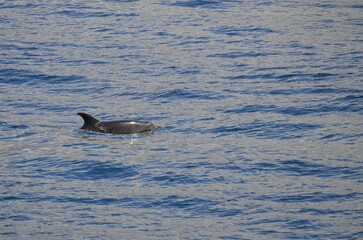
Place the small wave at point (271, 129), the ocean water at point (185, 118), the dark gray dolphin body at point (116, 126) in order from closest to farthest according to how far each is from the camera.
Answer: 1. the ocean water at point (185, 118)
2. the small wave at point (271, 129)
3. the dark gray dolphin body at point (116, 126)

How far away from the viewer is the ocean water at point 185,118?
58.3 ft

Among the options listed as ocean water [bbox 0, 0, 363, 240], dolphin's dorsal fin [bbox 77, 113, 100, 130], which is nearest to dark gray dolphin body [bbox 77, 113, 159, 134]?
dolphin's dorsal fin [bbox 77, 113, 100, 130]

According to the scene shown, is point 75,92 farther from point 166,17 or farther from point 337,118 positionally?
point 166,17

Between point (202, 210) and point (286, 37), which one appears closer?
point (202, 210)

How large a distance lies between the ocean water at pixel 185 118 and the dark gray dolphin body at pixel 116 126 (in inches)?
7.3

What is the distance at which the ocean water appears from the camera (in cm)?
1777

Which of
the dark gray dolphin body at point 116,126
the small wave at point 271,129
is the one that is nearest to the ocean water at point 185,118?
the small wave at point 271,129

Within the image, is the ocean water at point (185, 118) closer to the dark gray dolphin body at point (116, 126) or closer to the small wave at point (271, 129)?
the small wave at point (271, 129)

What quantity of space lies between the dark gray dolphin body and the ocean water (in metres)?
0.19

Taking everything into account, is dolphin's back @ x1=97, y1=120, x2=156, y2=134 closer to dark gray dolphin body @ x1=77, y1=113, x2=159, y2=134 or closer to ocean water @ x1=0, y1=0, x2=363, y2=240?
dark gray dolphin body @ x1=77, y1=113, x2=159, y2=134

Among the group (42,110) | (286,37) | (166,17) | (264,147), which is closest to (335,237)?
(264,147)

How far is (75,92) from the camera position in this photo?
2733 cm

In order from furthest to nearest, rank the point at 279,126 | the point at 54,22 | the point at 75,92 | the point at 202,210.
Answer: the point at 54,22 → the point at 75,92 → the point at 279,126 → the point at 202,210

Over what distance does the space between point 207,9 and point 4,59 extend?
922cm
